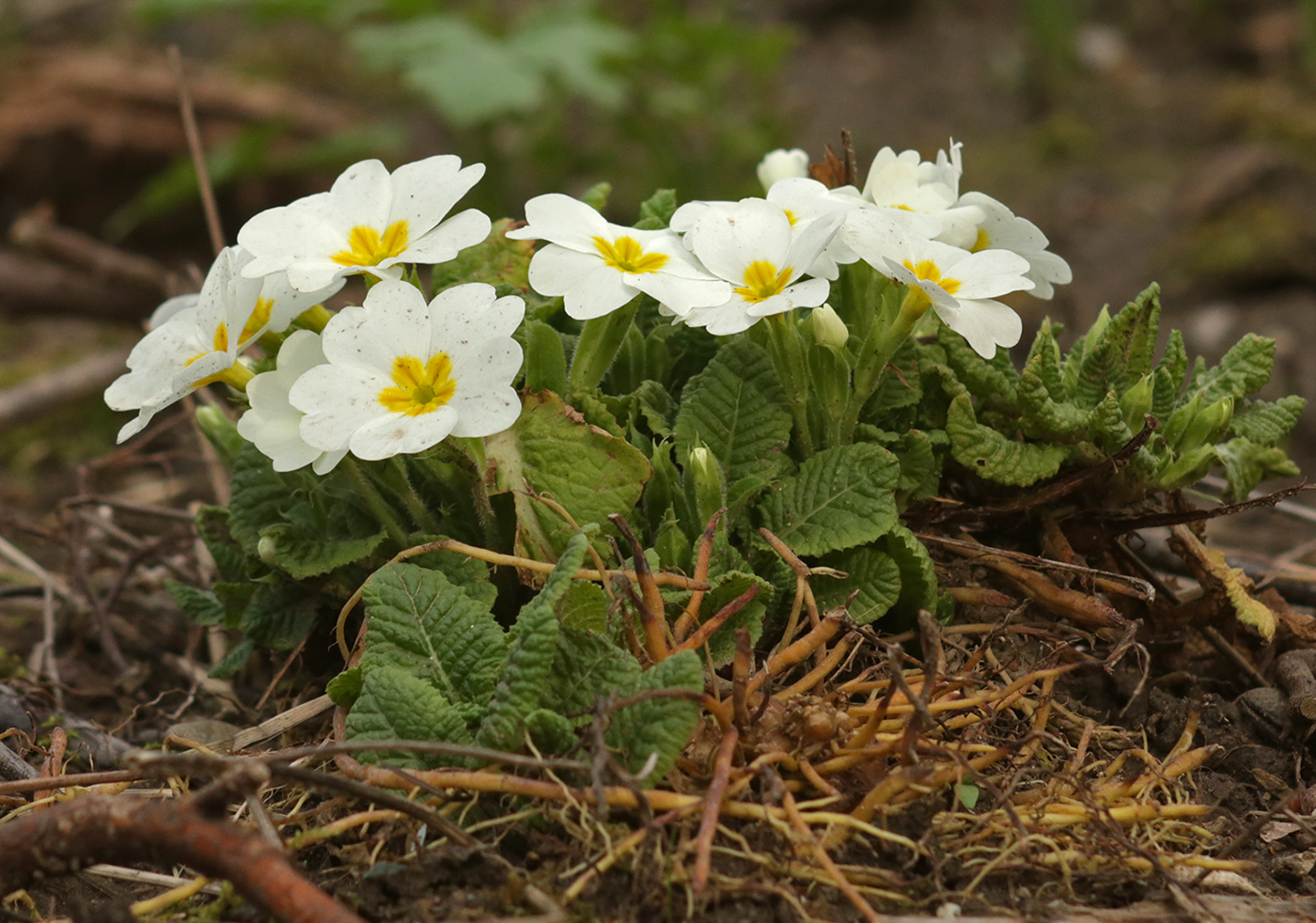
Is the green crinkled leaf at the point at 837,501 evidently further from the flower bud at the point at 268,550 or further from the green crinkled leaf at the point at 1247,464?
the flower bud at the point at 268,550

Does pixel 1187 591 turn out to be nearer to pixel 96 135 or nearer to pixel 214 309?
pixel 214 309

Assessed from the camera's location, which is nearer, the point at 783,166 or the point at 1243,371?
the point at 1243,371

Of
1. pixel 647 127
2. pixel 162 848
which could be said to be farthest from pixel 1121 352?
pixel 647 127

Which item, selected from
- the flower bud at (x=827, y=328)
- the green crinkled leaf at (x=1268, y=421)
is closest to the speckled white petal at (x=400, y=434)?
the flower bud at (x=827, y=328)

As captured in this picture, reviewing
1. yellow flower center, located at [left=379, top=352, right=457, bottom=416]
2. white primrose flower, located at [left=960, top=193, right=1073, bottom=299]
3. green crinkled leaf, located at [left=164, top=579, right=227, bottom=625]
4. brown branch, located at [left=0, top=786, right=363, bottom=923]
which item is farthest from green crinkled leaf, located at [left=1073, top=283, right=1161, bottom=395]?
green crinkled leaf, located at [left=164, top=579, right=227, bottom=625]

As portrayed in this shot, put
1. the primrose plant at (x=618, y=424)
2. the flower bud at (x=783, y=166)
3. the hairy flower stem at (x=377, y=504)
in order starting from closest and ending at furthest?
the primrose plant at (x=618, y=424)
the hairy flower stem at (x=377, y=504)
the flower bud at (x=783, y=166)

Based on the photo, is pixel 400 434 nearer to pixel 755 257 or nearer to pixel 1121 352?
pixel 755 257

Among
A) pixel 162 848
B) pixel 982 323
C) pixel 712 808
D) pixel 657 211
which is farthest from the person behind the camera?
pixel 657 211

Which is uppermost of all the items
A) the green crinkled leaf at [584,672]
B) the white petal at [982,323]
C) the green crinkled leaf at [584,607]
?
the white petal at [982,323]
